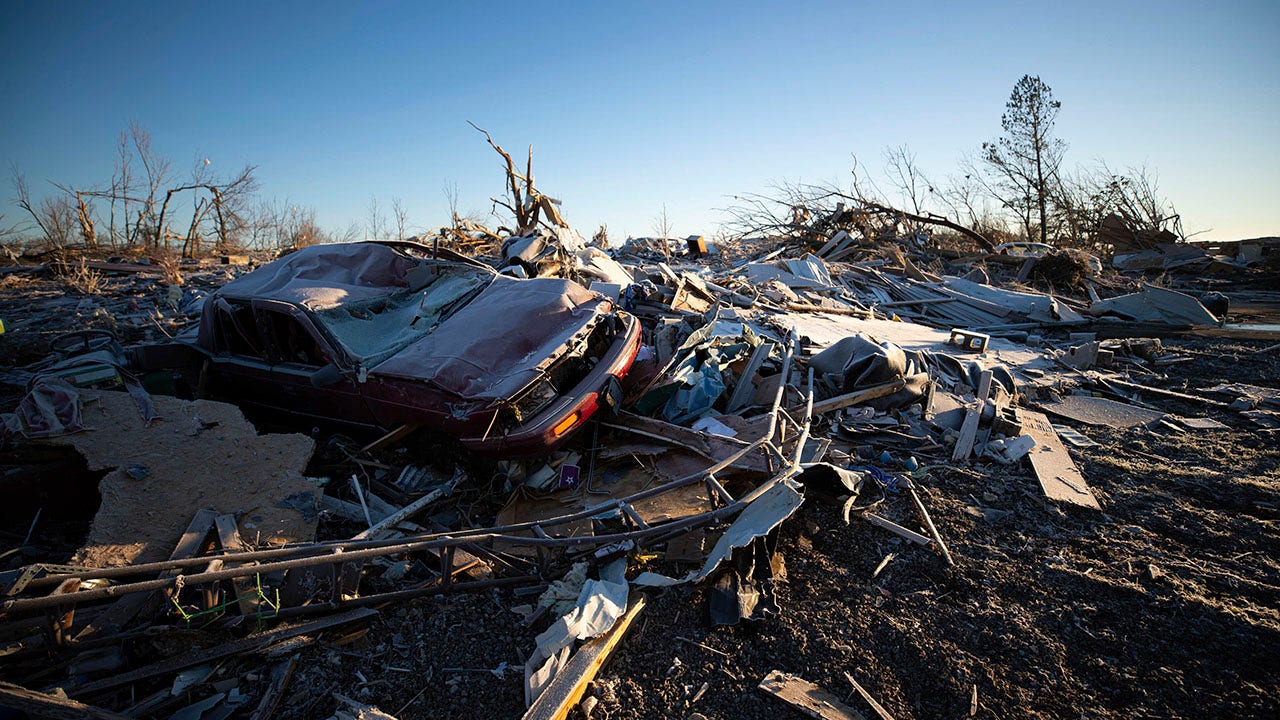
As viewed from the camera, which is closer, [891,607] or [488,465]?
[891,607]

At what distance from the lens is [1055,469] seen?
177 inches

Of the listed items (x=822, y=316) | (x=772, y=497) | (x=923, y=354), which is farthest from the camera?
(x=822, y=316)

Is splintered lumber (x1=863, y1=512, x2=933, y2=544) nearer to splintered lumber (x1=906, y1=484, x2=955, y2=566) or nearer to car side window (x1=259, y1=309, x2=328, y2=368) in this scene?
splintered lumber (x1=906, y1=484, x2=955, y2=566)

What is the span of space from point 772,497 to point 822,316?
6.78 m

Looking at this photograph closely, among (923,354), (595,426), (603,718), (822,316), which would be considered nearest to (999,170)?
(822,316)

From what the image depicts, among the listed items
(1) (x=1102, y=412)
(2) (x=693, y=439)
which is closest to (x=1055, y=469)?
(1) (x=1102, y=412)

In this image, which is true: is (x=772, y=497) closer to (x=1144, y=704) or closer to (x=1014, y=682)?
(x=1014, y=682)

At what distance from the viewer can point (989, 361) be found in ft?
24.3

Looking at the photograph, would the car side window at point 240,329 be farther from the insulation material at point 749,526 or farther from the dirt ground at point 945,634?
the insulation material at point 749,526

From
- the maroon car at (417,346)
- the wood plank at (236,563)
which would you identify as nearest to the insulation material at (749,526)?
the maroon car at (417,346)

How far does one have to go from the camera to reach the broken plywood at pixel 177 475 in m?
3.17

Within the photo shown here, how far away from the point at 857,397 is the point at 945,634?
9.84ft

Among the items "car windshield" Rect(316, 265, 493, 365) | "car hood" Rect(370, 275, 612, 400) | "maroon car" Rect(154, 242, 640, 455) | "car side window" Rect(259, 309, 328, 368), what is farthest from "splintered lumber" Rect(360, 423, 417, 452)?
"car side window" Rect(259, 309, 328, 368)

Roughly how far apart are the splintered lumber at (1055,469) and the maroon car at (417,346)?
3354mm
